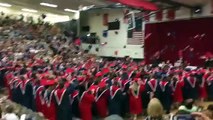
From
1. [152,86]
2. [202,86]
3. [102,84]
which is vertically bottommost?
[202,86]

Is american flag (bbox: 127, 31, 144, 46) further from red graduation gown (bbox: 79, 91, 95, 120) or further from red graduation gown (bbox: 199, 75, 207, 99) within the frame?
red graduation gown (bbox: 79, 91, 95, 120)

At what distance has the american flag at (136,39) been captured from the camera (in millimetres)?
22609

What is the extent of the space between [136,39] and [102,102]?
1493 cm

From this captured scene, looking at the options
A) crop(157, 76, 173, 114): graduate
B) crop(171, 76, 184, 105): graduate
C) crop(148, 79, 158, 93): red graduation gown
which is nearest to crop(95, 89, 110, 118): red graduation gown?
crop(148, 79, 158, 93): red graduation gown

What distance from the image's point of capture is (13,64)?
13047 millimetres

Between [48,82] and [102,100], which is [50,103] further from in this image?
[102,100]

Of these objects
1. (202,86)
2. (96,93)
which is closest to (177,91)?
(202,86)

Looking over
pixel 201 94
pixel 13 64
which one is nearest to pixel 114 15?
pixel 13 64

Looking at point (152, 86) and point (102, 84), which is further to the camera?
point (152, 86)

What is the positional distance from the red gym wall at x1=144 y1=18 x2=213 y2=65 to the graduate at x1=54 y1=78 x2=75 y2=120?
1182cm

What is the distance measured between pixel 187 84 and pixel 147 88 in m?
1.86

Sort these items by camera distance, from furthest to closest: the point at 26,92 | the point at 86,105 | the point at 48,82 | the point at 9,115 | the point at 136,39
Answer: the point at 136,39, the point at 26,92, the point at 48,82, the point at 86,105, the point at 9,115

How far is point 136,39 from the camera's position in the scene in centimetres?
2314

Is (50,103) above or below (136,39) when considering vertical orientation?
below
